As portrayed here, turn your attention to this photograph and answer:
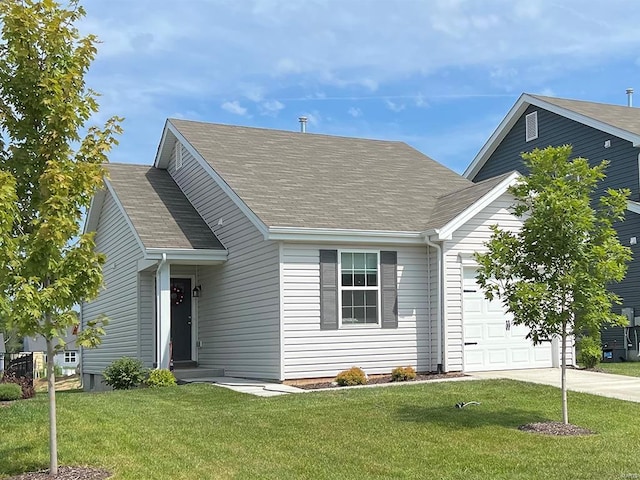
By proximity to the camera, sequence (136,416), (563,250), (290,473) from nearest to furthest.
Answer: (290,473) → (563,250) → (136,416)

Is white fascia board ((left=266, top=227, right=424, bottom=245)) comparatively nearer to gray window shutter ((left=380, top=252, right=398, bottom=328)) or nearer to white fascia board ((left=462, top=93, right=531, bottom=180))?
gray window shutter ((left=380, top=252, right=398, bottom=328))

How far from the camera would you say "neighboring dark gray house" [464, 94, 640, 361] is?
20.8m

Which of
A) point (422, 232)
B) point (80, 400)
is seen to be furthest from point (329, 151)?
point (80, 400)

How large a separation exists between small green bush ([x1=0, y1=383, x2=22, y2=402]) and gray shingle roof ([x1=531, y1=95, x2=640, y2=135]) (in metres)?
17.0

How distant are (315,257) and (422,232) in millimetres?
2349

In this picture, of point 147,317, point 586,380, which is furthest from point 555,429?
point 147,317

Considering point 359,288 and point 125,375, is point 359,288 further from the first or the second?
point 125,375

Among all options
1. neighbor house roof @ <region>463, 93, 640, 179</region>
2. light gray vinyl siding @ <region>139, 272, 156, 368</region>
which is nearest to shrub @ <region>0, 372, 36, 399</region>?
light gray vinyl siding @ <region>139, 272, 156, 368</region>

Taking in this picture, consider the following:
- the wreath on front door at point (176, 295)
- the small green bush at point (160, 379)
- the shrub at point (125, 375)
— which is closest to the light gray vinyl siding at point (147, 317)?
the wreath on front door at point (176, 295)

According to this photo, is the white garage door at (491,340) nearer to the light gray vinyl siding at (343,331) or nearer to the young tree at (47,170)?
the light gray vinyl siding at (343,331)

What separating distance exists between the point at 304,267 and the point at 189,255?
321cm

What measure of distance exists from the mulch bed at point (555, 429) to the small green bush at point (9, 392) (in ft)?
30.4

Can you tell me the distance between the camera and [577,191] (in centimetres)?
968

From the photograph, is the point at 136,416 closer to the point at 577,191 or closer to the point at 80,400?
the point at 80,400
